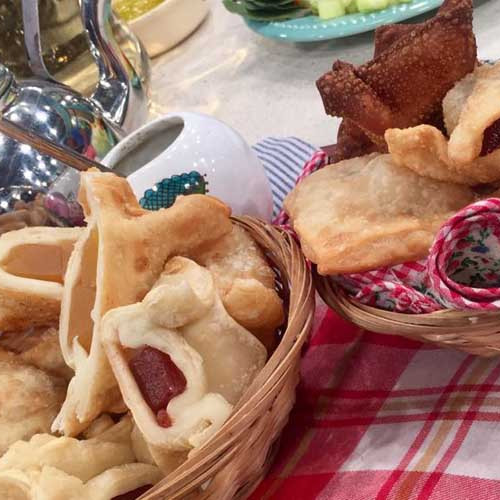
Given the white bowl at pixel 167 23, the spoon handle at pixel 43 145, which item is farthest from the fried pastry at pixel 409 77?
the white bowl at pixel 167 23

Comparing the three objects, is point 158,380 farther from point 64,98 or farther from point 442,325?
point 64,98

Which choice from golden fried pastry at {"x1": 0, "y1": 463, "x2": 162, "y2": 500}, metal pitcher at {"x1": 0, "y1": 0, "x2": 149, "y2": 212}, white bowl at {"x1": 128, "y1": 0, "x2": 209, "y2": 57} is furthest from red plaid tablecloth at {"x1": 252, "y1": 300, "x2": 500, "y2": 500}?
white bowl at {"x1": 128, "y1": 0, "x2": 209, "y2": 57}

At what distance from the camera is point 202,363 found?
1.90ft

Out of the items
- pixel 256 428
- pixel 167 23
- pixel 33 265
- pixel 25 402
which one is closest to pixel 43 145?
pixel 33 265

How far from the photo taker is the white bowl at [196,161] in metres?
0.81

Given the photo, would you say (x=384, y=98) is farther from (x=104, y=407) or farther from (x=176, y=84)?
(x=176, y=84)

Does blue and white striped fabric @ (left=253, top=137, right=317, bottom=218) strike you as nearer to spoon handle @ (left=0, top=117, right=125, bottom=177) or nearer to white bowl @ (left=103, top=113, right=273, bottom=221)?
white bowl @ (left=103, top=113, right=273, bottom=221)

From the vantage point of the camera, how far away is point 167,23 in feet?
5.22

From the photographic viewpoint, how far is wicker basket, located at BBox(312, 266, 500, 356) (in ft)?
1.84

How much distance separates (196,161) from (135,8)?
34.6 inches

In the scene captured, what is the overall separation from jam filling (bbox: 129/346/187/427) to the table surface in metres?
0.59

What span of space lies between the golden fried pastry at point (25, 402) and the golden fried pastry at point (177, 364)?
0.11m

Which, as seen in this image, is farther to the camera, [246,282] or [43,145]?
[43,145]

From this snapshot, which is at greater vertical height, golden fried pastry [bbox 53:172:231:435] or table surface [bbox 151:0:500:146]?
golden fried pastry [bbox 53:172:231:435]
